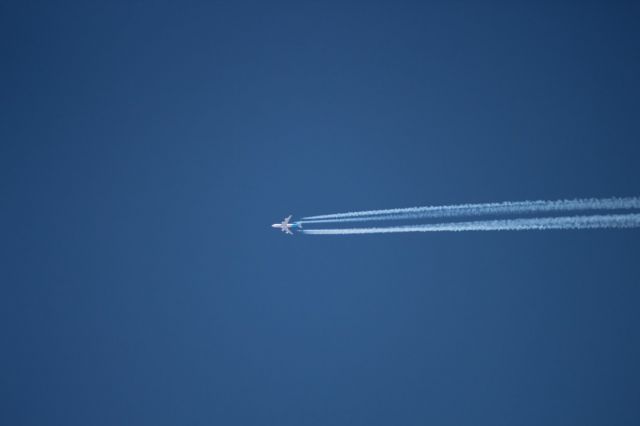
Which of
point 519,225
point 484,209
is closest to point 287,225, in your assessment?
point 484,209

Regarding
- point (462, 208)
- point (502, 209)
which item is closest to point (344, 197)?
point (462, 208)

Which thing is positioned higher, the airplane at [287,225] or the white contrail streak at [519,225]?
the airplane at [287,225]

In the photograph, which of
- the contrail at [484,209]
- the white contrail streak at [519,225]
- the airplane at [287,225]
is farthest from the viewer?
the airplane at [287,225]

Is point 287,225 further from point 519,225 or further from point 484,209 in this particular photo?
point 519,225

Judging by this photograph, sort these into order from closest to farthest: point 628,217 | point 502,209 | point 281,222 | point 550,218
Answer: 1. point 628,217
2. point 550,218
3. point 502,209
4. point 281,222

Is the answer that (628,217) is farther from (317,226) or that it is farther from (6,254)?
(6,254)

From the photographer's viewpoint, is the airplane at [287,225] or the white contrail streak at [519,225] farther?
the airplane at [287,225]
